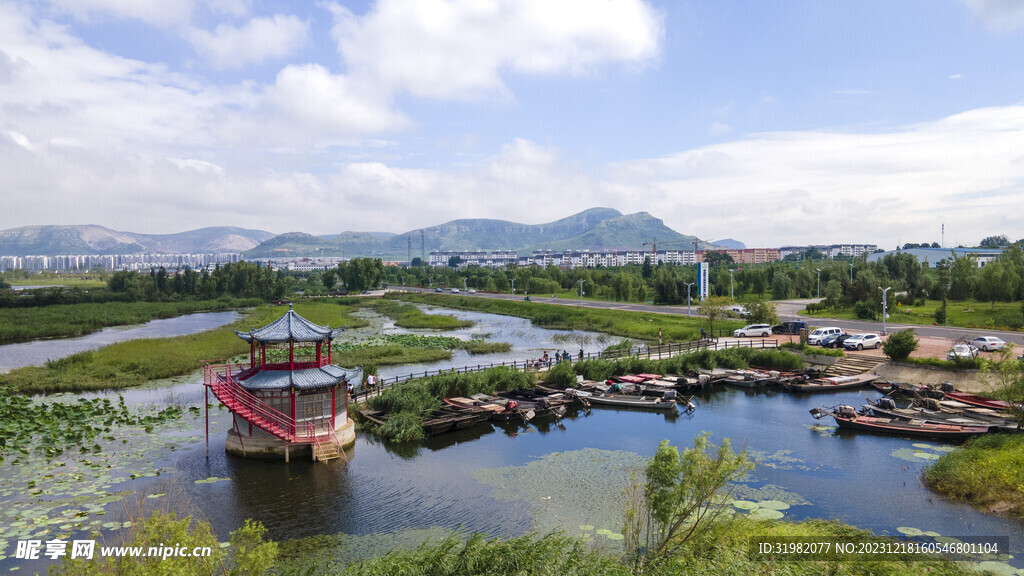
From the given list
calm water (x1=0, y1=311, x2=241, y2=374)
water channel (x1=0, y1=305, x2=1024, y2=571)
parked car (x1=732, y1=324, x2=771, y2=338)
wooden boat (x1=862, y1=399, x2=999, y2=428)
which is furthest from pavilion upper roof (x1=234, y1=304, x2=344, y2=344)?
parked car (x1=732, y1=324, x2=771, y2=338)

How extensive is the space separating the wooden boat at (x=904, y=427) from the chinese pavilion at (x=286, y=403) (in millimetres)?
25429

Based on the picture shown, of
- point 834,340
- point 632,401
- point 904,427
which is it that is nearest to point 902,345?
point 834,340

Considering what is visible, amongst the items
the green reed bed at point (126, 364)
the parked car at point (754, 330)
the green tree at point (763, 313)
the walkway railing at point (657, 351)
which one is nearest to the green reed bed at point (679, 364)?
the walkway railing at point (657, 351)

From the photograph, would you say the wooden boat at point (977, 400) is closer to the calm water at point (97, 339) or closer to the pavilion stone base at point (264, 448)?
the pavilion stone base at point (264, 448)

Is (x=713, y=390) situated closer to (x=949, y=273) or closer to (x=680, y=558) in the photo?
(x=680, y=558)

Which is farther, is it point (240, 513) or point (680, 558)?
point (240, 513)

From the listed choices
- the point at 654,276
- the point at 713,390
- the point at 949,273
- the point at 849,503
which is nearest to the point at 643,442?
the point at 849,503

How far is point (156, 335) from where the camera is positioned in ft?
224

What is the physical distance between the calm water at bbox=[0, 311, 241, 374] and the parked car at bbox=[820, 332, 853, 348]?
66.5 metres

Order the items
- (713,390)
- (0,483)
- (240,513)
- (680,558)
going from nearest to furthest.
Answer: (680,558)
(240,513)
(0,483)
(713,390)

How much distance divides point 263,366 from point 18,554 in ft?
37.3

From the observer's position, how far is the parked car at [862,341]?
4625cm

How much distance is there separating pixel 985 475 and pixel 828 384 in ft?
60.3

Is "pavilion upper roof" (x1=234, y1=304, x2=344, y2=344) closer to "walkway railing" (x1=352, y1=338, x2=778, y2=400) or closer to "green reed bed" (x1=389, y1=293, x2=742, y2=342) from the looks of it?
"walkway railing" (x1=352, y1=338, x2=778, y2=400)
